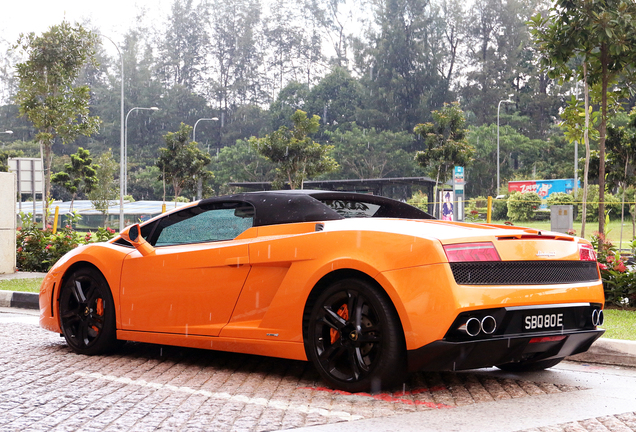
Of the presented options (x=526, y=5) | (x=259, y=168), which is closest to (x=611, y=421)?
(x=259, y=168)

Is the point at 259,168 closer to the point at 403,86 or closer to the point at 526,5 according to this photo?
the point at 403,86

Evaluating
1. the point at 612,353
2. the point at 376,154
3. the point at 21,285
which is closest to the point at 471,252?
the point at 612,353

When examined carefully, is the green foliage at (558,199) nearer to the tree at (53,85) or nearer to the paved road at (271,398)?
the paved road at (271,398)

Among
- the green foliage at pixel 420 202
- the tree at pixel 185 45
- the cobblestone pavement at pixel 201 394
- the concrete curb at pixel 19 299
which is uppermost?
the tree at pixel 185 45

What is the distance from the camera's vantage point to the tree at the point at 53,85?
81.1ft

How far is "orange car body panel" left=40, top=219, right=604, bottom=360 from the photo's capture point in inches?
158

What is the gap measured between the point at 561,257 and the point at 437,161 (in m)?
33.5

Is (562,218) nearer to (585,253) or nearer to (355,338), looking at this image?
(585,253)

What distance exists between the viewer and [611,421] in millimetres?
3869

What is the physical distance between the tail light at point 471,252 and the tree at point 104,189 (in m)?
48.2

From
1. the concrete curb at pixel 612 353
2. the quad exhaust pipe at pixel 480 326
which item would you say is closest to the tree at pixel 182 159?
the concrete curb at pixel 612 353

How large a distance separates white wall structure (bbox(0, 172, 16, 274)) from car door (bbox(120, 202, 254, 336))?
27.7 feet

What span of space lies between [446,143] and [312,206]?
3260cm

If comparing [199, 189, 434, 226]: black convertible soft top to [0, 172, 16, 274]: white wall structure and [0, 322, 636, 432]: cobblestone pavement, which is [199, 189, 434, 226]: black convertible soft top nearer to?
[0, 322, 636, 432]: cobblestone pavement
